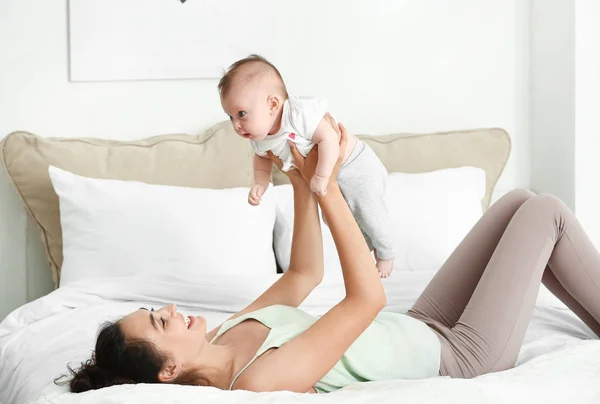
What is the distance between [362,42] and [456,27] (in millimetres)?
427

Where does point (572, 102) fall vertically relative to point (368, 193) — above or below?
above

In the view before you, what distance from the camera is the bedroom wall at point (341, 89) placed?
9.54ft

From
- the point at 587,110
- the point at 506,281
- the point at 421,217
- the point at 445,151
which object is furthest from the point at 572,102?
the point at 506,281

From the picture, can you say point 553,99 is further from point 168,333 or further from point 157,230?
point 168,333

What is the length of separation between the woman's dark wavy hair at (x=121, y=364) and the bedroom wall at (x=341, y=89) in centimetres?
168

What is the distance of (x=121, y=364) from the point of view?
137cm

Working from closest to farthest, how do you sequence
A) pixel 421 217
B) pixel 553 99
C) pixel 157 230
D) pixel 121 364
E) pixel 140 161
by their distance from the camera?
1. pixel 121 364
2. pixel 157 230
3. pixel 421 217
4. pixel 140 161
5. pixel 553 99

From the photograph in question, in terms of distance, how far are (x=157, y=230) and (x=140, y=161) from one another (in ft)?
1.45

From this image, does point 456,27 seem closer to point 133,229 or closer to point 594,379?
point 133,229

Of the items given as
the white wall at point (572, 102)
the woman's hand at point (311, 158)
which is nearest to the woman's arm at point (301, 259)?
the woman's hand at point (311, 158)

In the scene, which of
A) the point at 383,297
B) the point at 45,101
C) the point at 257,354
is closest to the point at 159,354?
the point at 257,354

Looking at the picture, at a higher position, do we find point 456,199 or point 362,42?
point 362,42

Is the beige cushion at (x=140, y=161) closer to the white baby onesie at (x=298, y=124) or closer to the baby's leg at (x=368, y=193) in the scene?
the baby's leg at (x=368, y=193)

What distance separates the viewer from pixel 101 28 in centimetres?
294
